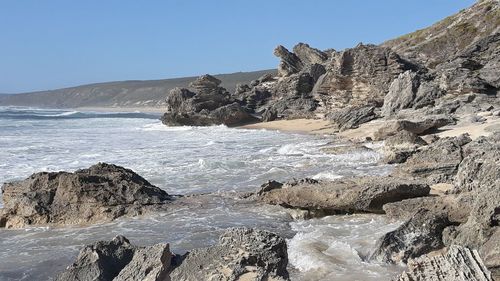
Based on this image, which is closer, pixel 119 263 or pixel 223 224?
pixel 119 263

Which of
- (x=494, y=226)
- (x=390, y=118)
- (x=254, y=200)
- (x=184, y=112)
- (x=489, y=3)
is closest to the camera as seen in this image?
(x=494, y=226)

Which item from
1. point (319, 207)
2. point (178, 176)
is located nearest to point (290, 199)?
point (319, 207)

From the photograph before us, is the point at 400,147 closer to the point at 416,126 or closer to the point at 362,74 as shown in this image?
the point at 416,126

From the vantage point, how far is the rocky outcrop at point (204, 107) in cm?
3716

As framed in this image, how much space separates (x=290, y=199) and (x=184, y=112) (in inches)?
1203

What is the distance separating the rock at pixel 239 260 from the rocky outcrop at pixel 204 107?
32.0m

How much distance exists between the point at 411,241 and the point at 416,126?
517 inches

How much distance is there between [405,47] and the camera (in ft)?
154

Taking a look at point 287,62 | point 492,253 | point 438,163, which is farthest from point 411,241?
point 287,62

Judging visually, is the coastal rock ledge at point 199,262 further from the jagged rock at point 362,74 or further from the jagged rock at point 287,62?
the jagged rock at point 287,62

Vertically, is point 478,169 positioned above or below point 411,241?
above

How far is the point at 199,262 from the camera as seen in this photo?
4879 mm

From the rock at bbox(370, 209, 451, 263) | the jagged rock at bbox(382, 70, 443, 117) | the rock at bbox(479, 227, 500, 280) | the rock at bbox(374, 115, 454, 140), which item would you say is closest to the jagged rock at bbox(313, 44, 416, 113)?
the jagged rock at bbox(382, 70, 443, 117)

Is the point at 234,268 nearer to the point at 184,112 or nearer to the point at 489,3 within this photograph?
the point at 184,112
